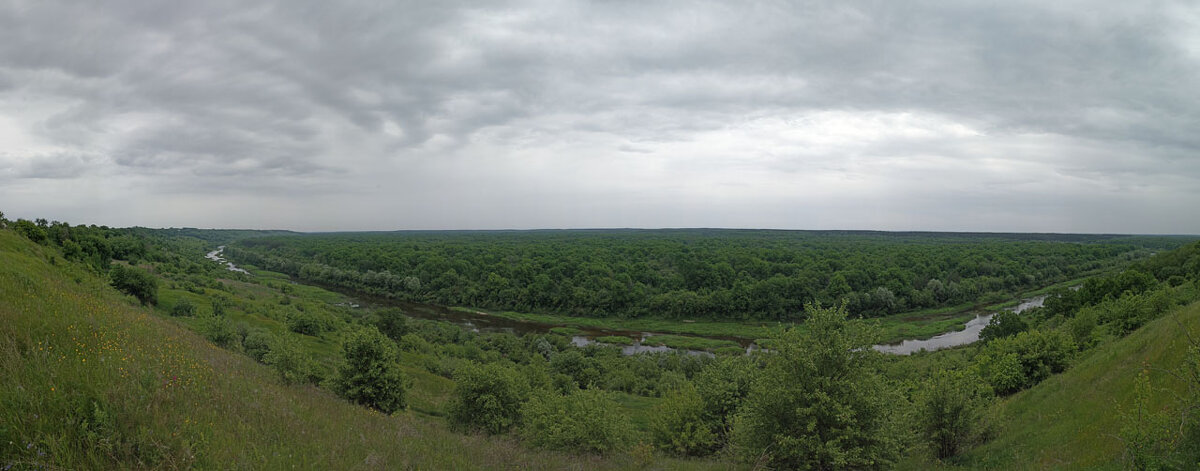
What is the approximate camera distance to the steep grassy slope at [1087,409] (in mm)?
12438

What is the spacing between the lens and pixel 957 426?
53.4ft

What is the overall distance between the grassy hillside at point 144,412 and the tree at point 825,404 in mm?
6816

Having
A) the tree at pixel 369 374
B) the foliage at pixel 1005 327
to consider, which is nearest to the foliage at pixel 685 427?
the tree at pixel 369 374

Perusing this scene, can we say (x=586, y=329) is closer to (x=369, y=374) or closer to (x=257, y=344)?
(x=257, y=344)

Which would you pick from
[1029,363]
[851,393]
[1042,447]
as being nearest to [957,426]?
[1042,447]

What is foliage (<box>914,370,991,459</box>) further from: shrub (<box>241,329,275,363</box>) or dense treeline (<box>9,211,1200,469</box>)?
shrub (<box>241,329,275,363</box>)

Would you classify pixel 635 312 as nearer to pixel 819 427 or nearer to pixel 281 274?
pixel 819 427

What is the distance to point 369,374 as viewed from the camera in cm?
2172

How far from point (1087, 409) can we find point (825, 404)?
32.0ft

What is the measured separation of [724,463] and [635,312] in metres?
68.6

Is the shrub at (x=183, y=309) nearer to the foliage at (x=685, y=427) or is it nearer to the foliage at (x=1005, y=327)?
the foliage at (x=685, y=427)

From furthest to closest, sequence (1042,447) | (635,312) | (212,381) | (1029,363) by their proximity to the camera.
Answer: (635,312)
(1029,363)
(1042,447)
(212,381)

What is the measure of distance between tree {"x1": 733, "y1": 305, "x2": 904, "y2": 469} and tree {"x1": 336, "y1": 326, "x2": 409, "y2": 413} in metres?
16.4

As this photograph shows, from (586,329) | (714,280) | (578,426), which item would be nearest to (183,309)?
→ (578,426)
